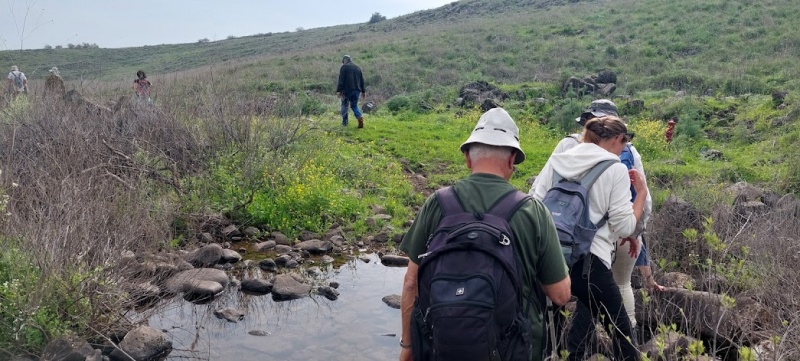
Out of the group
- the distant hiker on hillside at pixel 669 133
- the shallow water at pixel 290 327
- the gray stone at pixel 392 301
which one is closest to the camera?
the shallow water at pixel 290 327

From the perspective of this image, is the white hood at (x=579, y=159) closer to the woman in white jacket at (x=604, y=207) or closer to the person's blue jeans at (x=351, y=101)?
the woman in white jacket at (x=604, y=207)

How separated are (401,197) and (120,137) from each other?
4307 mm

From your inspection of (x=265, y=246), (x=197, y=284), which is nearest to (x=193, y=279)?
(x=197, y=284)

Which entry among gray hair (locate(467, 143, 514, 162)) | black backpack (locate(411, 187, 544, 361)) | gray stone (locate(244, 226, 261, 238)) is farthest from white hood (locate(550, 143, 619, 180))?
gray stone (locate(244, 226, 261, 238))

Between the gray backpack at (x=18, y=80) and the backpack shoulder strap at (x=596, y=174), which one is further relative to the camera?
the gray backpack at (x=18, y=80)

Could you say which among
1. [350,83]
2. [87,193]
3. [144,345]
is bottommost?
[144,345]

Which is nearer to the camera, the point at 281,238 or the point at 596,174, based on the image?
the point at 596,174

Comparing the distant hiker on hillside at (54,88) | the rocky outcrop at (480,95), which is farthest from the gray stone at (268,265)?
the rocky outcrop at (480,95)

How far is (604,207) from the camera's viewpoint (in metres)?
3.79

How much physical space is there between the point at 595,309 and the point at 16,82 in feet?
42.3

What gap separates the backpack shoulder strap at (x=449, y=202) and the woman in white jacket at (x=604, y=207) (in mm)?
1148

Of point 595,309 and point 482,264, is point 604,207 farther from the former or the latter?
point 482,264

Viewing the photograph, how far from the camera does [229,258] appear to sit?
7.84 meters

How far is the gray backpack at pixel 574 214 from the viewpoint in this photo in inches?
143
